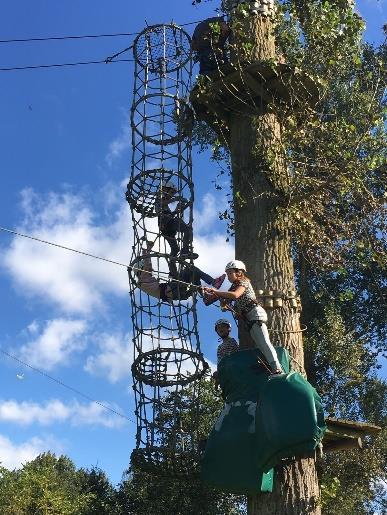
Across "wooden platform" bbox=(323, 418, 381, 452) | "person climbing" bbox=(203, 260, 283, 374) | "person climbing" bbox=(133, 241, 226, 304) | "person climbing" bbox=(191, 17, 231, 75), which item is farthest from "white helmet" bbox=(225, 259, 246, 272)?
"person climbing" bbox=(191, 17, 231, 75)

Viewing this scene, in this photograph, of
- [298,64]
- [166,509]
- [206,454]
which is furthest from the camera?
[166,509]

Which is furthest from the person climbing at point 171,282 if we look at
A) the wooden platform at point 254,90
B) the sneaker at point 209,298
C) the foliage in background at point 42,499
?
the foliage in background at point 42,499

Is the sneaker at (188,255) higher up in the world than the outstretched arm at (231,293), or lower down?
higher up

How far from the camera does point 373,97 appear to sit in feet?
22.2

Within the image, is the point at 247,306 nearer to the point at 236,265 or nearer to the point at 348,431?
the point at 236,265

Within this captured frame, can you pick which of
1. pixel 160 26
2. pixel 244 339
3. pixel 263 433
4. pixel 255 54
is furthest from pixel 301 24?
pixel 263 433

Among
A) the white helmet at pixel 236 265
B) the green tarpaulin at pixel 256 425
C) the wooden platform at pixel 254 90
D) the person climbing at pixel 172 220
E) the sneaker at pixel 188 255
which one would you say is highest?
the wooden platform at pixel 254 90

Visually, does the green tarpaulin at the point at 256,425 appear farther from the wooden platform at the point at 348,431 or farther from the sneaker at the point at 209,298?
the wooden platform at the point at 348,431

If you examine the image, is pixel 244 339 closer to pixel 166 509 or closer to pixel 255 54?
pixel 255 54

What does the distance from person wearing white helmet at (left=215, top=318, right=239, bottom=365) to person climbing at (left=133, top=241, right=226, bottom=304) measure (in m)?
0.35

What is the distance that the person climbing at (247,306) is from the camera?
5.22 meters

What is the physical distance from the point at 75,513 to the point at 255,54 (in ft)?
47.4

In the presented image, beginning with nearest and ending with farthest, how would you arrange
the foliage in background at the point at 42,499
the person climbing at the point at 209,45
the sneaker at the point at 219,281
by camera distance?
the sneaker at the point at 219,281 < the person climbing at the point at 209,45 < the foliage in background at the point at 42,499

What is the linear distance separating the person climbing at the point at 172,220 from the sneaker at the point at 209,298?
2.42 ft
